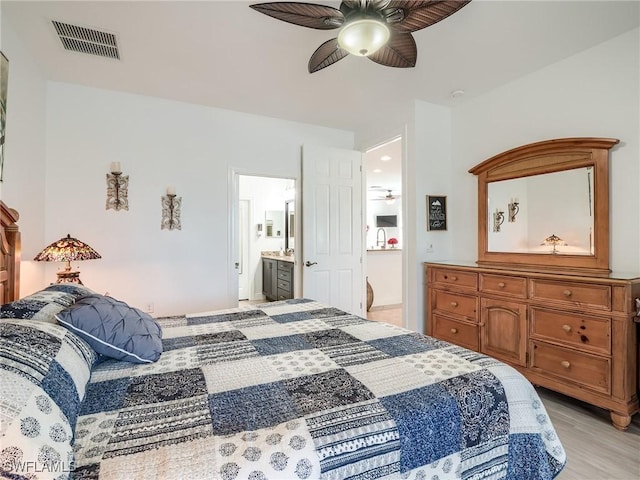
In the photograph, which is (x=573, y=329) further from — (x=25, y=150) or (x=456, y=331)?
(x=25, y=150)

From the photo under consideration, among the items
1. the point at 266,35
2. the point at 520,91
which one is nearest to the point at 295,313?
the point at 266,35

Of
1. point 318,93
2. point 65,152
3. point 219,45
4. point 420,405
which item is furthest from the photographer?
point 318,93

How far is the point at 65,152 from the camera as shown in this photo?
116 inches

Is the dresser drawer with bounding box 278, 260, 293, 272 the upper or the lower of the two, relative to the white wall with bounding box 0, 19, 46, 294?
lower

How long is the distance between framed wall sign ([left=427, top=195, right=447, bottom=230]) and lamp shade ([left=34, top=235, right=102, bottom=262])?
310cm

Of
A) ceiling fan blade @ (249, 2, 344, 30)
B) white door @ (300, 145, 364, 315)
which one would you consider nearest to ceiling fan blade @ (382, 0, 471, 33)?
ceiling fan blade @ (249, 2, 344, 30)

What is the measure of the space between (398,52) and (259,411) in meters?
2.03

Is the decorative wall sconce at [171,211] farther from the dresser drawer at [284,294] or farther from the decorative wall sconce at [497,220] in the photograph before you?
the decorative wall sconce at [497,220]

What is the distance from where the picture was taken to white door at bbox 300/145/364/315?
3.79 meters

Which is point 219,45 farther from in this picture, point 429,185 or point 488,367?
point 488,367

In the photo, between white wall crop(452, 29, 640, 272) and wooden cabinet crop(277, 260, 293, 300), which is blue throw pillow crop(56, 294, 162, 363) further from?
wooden cabinet crop(277, 260, 293, 300)

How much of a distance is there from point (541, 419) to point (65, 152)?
3.90 metres

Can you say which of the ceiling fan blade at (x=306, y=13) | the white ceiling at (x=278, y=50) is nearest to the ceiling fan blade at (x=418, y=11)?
the ceiling fan blade at (x=306, y=13)

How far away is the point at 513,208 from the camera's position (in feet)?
9.48
